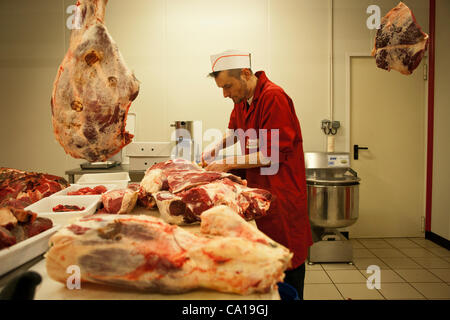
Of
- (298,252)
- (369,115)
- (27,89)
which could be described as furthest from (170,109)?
(298,252)

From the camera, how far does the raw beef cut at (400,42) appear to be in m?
1.87

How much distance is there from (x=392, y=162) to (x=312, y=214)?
152 cm

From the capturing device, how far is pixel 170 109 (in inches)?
170

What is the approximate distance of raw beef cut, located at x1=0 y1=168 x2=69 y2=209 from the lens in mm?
1465

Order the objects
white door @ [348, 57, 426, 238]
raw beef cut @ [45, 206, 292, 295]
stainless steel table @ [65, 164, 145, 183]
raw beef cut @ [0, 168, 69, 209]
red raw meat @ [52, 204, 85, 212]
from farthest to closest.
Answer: white door @ [348, 57, 426, 238] < stainless steel table @ [65, 164, 145, 183] < raw beef cut @ [0, 168, 69, 209] < red raw meat @ [52, 204, 85, 212] < raw beef cut @ [45, 206, 292, 295]

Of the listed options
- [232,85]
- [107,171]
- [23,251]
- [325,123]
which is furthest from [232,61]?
[325,123]

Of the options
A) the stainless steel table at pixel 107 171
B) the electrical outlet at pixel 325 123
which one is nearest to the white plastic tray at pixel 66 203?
the stainless steel table at pixel 107 171

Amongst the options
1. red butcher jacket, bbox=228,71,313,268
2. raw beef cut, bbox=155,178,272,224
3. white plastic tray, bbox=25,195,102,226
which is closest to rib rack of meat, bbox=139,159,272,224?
raw beef cut, bbox=155,178,272,224

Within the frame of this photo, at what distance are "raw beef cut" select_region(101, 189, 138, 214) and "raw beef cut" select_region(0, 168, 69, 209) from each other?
1.21 feet

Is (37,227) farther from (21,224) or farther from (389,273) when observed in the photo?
(389,273)

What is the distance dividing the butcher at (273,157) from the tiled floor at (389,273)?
1117 millimetres

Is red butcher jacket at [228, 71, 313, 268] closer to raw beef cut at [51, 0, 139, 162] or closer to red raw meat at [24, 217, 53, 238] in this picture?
raw beef cut at [51, 0, 139, 162]

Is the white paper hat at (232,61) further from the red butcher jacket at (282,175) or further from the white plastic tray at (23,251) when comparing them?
the white plastic tray at (23,251)

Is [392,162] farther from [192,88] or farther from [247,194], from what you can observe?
[247,194]
